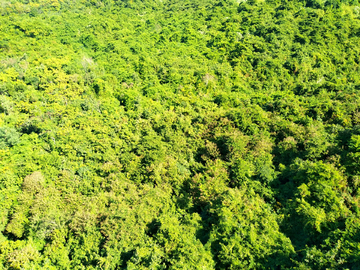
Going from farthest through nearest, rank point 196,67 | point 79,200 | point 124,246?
1. point 196,67
2. point 79,200
3. point 124,246

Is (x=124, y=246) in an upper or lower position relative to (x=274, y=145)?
lower

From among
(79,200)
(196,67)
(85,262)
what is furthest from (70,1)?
(85,262)

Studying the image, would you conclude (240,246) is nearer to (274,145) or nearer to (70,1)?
(274,145)

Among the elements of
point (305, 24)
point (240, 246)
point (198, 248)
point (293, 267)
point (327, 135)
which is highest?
point (305, 24)

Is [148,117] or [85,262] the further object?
[148,117]

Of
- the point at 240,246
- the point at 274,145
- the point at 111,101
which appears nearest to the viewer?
the point at 240,246

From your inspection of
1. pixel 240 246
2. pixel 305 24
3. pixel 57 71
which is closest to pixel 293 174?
pixel 240 246
